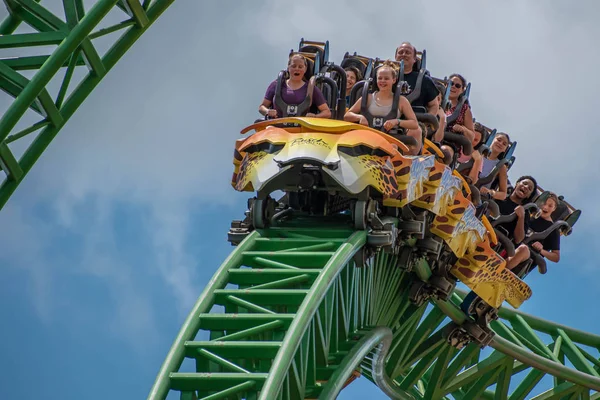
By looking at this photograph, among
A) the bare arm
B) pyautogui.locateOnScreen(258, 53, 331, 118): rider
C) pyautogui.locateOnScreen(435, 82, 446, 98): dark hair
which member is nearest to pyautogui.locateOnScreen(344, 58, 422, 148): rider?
pyautogui.locateOnScreen(258, 53, 331, 118): rider

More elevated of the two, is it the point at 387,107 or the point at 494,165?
the point at 494,165

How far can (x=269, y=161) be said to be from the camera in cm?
1077

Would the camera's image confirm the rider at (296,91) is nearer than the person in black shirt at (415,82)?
Yes

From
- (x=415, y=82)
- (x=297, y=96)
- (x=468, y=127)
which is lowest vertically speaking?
(x=297, y=96)

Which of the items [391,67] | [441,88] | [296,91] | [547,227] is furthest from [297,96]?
[547,227]

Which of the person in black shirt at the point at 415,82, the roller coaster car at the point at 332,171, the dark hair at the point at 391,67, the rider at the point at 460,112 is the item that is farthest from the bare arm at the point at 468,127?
the roller coaster car at the point at 332,171

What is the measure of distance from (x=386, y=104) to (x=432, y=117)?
0.70 metres

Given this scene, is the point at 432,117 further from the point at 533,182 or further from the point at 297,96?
the point at 533,182

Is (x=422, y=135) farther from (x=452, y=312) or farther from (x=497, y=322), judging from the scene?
(x=497, y=322)

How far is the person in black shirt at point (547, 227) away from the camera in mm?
14773

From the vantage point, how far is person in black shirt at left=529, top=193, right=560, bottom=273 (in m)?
14.8

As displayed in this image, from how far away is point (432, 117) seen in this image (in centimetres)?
1213

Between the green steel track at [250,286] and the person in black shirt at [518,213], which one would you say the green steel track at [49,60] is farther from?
the person in black shirt at [518,213]

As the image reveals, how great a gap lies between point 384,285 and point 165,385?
4.91m
